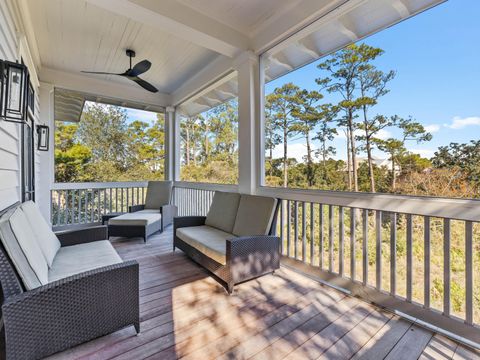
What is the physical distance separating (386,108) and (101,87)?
5351mm

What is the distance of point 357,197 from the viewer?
7.68 feet

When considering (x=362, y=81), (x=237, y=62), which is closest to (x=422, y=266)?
(x=362, y=81)

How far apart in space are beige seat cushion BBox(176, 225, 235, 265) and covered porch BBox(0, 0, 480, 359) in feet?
1.06

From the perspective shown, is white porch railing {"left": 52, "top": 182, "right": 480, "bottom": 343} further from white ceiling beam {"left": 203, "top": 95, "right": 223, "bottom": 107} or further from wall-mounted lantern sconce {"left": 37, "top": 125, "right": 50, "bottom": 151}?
wall-mounted lantern sconce {"left": 37, "top": 125, "right": 50, "bottom": 151}

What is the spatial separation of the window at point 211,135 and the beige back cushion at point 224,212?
0.67 meters

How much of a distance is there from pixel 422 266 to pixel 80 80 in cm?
625

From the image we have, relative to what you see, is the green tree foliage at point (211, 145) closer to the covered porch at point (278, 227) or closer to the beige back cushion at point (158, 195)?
the covered porch at point (278, 227)

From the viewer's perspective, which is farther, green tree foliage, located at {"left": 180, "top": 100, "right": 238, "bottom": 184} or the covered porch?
green tree foliage, located at {"left": 180, "top": 100, "right": 238, "bottom": 184}

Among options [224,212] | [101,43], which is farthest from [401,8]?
[101,43]

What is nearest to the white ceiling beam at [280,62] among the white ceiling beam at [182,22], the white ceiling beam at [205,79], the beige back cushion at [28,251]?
the white ceiling beam at [182,22]

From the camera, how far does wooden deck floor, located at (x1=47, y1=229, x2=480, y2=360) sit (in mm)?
1584

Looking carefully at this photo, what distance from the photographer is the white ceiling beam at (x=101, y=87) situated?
4574mm

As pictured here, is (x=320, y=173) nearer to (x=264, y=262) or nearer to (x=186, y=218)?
(x=264, y=262)

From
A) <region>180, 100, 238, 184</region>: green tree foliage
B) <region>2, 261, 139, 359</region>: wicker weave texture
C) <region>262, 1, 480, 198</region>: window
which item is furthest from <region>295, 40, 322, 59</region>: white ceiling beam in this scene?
<region>2, 261, 139, 359</region>: wicker weave texture
